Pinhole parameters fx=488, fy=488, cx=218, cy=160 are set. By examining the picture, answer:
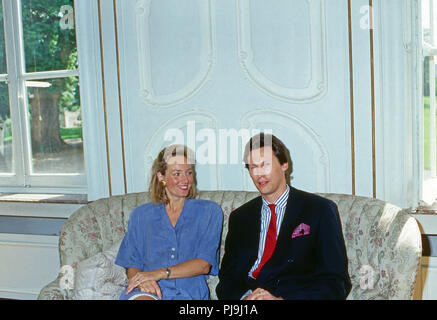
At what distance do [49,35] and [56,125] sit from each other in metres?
0.60

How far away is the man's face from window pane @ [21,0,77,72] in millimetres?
1690

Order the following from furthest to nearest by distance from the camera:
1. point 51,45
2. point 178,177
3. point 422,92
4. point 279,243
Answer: point 51,45, point 422,92, point 178,177, point 279,243

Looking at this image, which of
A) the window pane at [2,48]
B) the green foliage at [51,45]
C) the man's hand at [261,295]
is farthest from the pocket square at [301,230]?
the window pane at [2,48]

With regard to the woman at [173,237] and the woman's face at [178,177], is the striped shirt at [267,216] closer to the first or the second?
the woman at [173,237]

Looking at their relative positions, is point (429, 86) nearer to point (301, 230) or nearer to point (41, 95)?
point (301, 230)

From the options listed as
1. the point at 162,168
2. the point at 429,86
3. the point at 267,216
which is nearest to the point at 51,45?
the point at 162,168

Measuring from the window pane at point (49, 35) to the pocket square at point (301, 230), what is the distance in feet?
6.47

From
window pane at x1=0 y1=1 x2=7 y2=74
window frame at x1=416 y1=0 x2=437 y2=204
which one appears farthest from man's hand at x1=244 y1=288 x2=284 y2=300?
window pane at x1=0 y1=1 x2=7 y2=74

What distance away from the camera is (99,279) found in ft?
7.25

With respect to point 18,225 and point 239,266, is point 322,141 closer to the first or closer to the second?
point 239,266

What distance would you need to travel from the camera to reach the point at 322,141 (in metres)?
2.54

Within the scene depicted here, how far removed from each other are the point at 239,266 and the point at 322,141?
0.82m

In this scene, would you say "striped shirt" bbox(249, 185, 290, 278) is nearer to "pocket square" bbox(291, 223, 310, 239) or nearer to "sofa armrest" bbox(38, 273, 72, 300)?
"pocket square" bbox(291, 223, 310, 239)

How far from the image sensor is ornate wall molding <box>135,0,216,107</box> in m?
2.70
